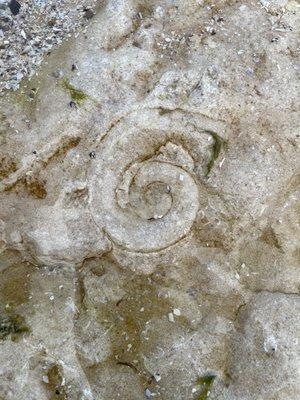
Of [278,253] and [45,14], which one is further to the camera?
[45,14]

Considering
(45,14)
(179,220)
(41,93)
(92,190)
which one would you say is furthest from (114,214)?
(45,14)

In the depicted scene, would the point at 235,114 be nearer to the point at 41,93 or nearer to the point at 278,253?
the point at 278,253

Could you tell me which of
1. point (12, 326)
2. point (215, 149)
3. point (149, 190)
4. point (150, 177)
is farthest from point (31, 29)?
point (12, 326)

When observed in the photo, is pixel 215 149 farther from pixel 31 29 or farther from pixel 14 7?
pixel 14 7

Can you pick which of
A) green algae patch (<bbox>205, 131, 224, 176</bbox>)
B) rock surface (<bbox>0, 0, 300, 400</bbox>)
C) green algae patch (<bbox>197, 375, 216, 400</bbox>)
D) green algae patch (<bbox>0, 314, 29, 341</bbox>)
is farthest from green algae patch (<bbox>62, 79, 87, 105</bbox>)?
green algae patch (<bbox>197, 375, 216, 400</bbox>)

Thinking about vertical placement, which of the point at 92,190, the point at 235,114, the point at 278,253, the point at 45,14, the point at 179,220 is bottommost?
the point at 278,253

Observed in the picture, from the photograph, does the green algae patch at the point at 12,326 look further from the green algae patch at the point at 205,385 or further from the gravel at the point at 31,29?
the gravel at the point at 31,29

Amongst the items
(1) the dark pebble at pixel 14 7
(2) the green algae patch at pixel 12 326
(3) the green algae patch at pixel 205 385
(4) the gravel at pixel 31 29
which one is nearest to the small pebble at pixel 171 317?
(3) the green algae patch at pixel 205 385
